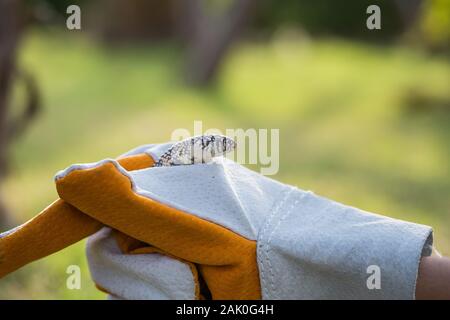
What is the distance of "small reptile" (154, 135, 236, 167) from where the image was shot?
1402mm

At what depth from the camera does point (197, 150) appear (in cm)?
142

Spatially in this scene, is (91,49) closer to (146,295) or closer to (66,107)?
(66,107)

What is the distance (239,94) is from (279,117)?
0.91m

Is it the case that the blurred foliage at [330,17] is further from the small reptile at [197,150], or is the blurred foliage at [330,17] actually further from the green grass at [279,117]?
the small reptile at [197,150]

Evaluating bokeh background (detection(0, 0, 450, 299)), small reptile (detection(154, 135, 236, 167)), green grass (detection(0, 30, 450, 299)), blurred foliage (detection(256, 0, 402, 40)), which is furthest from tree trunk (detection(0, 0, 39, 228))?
blurred foliage (detection(256, 0, 402, 40))

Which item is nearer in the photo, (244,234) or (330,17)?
(244,234)

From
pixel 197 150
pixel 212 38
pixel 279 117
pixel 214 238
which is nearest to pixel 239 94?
pixel 212 38

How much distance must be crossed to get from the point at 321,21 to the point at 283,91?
11.0 ft

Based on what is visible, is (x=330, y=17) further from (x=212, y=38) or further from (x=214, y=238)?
(x=214, y=238)

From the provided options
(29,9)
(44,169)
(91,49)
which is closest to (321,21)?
(91,49)

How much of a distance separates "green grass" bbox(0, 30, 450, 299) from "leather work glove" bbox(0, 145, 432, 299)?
58cm

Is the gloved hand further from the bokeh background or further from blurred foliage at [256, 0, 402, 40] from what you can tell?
blurred foliage at [256, 0, 402, 40]
